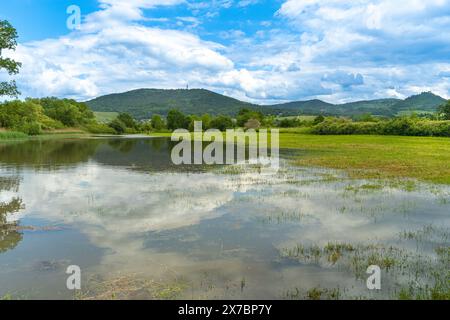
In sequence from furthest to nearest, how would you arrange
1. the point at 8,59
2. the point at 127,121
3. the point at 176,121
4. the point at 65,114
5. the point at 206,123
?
1. the point at 176,121
2. the point at 127,121
3. the point at 206,123
4. the point at 65,114
5. the point at 8,59

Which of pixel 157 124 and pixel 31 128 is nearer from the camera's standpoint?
pixel 31 128

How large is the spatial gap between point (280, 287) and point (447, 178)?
21946 millimetres

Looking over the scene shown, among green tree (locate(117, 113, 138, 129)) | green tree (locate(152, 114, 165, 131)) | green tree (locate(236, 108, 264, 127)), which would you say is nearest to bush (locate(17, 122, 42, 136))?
green tree (locate(117, 113, 138, 129))

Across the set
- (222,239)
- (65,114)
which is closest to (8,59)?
(222,239)

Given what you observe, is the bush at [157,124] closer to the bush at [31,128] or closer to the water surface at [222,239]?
the bush at [31,128]

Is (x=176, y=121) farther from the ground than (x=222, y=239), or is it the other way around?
(x=176, y=121)

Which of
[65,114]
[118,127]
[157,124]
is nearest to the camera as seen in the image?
[65,114]

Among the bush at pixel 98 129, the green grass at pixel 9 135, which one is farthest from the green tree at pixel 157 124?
the green grass at pixel 9 135

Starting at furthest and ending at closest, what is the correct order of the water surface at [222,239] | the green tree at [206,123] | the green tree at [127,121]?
the green tree at [127,121] → the green tree at [206,123] → the water surface at [222,239]

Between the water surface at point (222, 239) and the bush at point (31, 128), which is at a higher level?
the bush at point (31, 128)

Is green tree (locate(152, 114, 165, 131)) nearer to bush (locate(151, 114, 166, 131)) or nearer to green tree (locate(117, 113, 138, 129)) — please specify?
bush (locate(151, 114, 166, 131))

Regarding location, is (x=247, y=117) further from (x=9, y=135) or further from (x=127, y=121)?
(x=9, y=135)

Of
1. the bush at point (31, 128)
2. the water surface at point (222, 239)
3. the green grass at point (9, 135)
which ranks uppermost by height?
the bush at point (31, 128)

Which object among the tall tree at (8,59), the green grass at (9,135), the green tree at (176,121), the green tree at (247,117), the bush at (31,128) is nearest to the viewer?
the tall tree at (8,59)
